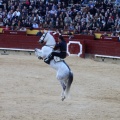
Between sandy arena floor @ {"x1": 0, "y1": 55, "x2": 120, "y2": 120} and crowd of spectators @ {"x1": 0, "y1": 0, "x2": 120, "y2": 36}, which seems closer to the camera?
sandy arena floor @ {"x1": 0, "y1": 55, "x2": 120, "y2": 120}

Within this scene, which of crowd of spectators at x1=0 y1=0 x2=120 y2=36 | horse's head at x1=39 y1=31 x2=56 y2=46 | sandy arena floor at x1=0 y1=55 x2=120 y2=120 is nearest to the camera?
sandy arena floor at x1=0 y1=55 x2=120 y2=120

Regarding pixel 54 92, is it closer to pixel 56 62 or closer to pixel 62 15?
pixel 56 62

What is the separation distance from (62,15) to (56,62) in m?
13.3

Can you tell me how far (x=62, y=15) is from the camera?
89.7ft

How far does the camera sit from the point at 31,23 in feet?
93.0

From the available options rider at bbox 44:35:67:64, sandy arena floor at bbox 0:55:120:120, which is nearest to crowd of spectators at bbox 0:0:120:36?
sandy arena floor at bbox 0:55:120:120

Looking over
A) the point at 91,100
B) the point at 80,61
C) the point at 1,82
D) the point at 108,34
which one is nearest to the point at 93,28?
the point at 108,34

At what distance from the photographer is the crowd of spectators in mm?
26312

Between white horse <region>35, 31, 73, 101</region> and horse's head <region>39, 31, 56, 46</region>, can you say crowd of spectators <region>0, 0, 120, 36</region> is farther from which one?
horse's head <region>39, 31, 56, 46</region>

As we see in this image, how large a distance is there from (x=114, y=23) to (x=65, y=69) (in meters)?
12.3

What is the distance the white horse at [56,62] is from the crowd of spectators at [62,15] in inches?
451

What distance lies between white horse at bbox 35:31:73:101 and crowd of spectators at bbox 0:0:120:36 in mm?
11463

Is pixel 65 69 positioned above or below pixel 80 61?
above

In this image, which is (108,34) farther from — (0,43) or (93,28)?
(0,43)
